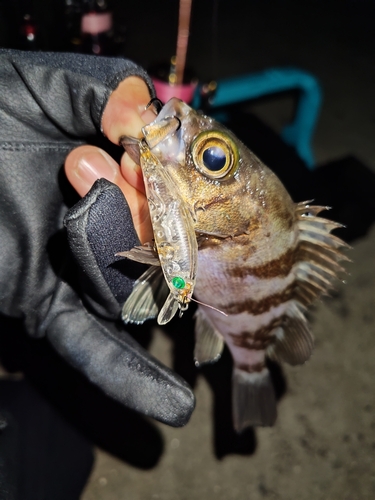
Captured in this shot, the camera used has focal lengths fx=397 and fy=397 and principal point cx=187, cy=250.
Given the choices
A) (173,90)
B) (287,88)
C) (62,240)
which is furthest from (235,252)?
A: (287,88)

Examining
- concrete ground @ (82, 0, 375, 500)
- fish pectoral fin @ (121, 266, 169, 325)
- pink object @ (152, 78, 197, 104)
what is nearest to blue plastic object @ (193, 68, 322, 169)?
pink object @ (152, 78, 197, 104)

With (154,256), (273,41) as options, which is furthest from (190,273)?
(273,41)

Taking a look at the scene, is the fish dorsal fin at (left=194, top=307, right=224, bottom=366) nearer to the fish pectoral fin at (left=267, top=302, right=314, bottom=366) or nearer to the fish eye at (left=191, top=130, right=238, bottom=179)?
the fish pectoral fin at (left=267, top=302, right=314, bottom=366)

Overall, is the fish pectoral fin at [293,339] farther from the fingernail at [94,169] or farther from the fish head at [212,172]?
the fingernail at [94,169]

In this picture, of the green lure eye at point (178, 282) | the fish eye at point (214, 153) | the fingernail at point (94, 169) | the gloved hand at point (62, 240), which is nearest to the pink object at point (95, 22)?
the gloved hand at point (62, 240)

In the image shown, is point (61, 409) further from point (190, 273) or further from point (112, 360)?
point (190, 273)
